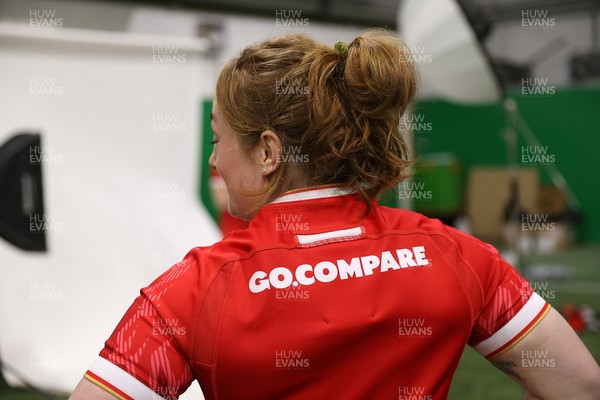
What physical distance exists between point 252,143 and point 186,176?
2.77m

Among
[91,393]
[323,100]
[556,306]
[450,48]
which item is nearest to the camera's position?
[91,393]

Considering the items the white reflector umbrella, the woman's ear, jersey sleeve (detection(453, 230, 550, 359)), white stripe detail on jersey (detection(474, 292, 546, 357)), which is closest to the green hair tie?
the woman's ear

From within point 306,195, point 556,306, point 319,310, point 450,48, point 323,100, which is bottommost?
point 556,306

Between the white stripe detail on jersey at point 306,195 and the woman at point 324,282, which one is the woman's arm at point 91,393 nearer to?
the woman at point 324,282

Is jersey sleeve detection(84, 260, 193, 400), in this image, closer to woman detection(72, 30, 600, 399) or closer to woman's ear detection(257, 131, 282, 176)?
woman detection(72, 30, 600, 399)

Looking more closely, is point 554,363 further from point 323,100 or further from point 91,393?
point 91,393

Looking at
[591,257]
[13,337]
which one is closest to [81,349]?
[13,337]

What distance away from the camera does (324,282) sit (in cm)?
88

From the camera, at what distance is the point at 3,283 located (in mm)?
3168

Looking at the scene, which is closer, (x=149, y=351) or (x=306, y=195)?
(x=149, y=351)

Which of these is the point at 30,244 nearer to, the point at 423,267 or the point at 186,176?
the point at 186,176

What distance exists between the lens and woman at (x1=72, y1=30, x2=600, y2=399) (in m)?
0.84

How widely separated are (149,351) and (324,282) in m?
0.22

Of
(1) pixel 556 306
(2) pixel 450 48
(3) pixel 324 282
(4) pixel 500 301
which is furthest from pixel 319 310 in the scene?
(1) pixel 556 306
